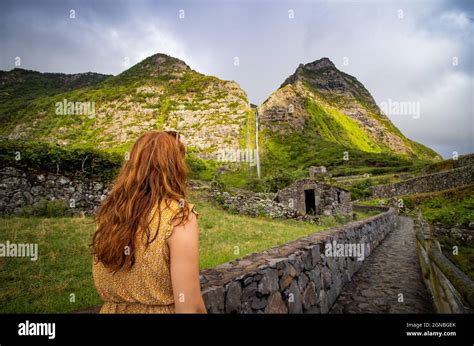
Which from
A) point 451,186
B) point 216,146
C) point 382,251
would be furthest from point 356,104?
point 382,251

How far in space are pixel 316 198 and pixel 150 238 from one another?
65.9 feet

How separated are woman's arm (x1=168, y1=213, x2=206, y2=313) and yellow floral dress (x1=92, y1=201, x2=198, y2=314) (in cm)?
7

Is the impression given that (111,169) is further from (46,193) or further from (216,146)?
(216,146)

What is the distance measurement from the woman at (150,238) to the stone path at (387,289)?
4684 millimetres

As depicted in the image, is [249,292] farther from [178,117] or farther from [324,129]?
[324,129]

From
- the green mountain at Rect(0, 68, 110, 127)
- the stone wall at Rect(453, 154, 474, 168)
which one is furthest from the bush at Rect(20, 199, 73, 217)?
the green mountain at Rect(0, 68, 110, 127)

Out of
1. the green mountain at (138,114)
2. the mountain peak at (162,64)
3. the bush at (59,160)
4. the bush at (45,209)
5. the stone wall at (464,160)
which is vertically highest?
the mountain peak at (162,64)

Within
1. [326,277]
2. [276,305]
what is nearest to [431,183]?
[326,277]

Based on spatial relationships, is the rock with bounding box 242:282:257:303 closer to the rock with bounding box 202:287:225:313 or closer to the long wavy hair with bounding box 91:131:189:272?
the rock with bounding box 202:287:225:313

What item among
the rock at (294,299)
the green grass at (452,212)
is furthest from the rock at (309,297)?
the green grass at (452,212)

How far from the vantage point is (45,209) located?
10.8 metres

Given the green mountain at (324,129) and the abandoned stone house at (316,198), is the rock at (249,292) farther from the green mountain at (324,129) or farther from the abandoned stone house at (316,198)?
the green mountain at (324,129)

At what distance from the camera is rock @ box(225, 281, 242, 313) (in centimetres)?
275

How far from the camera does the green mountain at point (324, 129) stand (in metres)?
82.2
